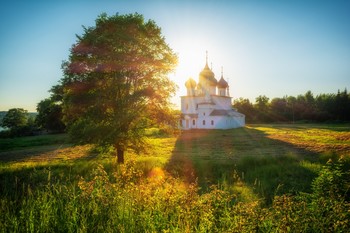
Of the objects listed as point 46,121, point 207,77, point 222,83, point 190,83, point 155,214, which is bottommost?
point 155,214

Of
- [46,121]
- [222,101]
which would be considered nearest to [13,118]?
[46,121]

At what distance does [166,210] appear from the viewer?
17.1ft

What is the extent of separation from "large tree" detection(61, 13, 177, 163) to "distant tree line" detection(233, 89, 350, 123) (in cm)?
8096

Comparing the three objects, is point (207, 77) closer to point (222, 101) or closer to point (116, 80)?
point (222, 101)

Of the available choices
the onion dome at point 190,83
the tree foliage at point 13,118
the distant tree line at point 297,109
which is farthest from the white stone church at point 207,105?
the tree foliage at point 13,118

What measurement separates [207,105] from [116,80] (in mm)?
50010

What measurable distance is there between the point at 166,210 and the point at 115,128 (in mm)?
11165

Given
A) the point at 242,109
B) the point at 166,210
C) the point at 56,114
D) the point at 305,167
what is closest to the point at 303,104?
the point at 242,109

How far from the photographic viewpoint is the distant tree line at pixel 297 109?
303 ft

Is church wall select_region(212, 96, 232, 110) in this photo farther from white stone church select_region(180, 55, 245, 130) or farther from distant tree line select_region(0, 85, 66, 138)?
distant tree line select_region(0, 85, 66, 138)

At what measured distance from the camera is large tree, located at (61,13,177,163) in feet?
52.7

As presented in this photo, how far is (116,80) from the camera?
55.0ft

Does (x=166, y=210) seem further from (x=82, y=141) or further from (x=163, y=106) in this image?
(x=163, y=106)

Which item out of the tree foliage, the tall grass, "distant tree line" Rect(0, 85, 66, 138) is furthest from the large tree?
the tree foliage
